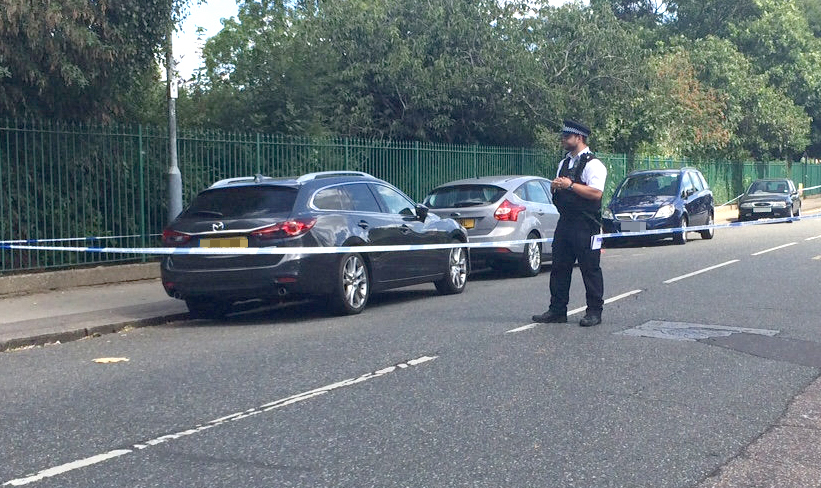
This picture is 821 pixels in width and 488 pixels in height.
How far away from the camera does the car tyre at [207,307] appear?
10.7 metres

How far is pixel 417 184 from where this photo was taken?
66.7 feet

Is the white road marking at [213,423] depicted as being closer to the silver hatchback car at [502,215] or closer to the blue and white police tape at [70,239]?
the blue and white police tape at [70,239]

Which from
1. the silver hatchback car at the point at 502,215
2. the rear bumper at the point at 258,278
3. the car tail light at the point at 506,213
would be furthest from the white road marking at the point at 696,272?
the rear bumper at the point at 258,278

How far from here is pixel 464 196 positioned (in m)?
15.0

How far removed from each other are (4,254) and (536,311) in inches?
261

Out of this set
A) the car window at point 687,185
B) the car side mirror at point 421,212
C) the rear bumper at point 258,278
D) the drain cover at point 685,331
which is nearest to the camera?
the drain cover at point 685,331

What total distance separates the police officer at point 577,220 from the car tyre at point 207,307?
3.57 metres

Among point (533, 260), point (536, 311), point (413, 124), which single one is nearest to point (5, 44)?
point (536, 311)

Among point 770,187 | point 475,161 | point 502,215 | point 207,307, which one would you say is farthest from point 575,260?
point 770,187

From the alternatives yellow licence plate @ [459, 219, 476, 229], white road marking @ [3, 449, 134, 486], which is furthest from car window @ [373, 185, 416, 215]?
white road marking @ [3, 449, 134, 486]

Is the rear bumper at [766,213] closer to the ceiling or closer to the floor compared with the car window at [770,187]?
closer to the floor

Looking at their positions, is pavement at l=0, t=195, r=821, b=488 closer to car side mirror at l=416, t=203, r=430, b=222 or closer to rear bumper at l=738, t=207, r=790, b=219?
car side mirror at l=416, t=203, r=430, b=222

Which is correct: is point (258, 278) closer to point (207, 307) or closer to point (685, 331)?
point (207, 307)

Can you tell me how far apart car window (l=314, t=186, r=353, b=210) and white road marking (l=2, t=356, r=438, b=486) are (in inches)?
122
